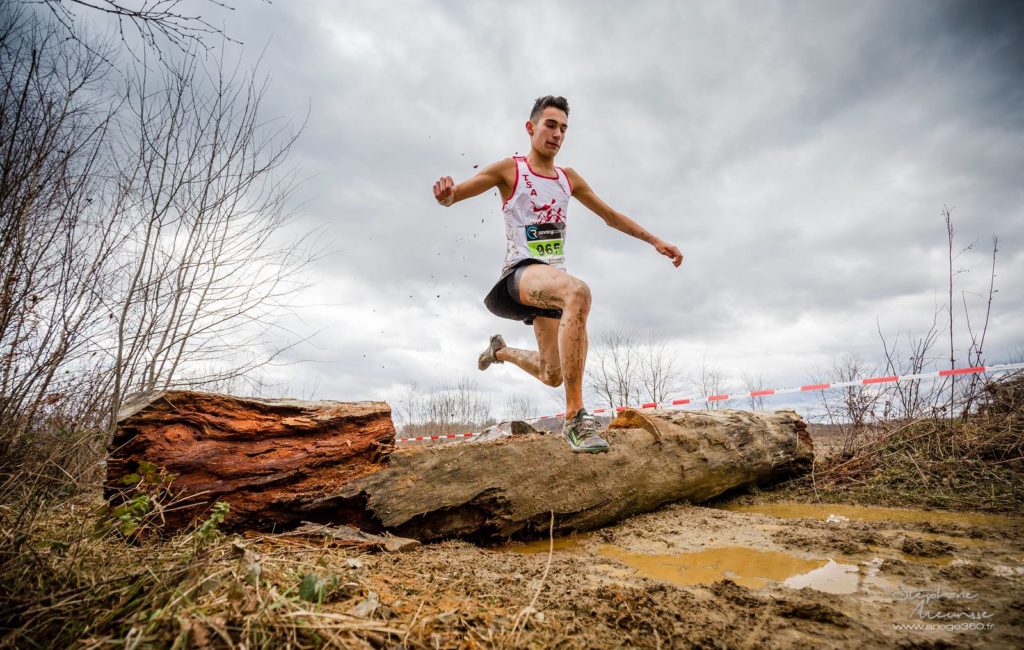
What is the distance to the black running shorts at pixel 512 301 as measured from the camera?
3.26 m

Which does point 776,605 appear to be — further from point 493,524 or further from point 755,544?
point 493,524

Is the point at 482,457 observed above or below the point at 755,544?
above

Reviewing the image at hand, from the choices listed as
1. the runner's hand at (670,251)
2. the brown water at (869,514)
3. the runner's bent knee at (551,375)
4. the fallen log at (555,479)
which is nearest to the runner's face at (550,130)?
the runner's hand at (670,251)

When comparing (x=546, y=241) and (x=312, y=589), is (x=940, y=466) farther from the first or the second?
(x=312, y=589)

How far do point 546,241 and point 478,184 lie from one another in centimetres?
65

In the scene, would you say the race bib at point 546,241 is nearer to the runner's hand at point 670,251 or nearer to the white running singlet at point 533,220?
the white running singlet at point 533,220

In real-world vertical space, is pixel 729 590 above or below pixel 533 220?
below

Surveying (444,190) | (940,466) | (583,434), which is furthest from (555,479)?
(940,466)

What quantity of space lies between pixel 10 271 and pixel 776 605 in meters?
4.17

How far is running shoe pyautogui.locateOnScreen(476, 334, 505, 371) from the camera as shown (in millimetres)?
4262

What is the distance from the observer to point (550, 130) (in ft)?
11.3

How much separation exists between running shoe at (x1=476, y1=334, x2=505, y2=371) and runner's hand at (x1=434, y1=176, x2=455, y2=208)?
5.11 ft

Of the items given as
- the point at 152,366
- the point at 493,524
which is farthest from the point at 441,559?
the point at 152,366

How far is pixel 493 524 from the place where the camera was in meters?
2.82
